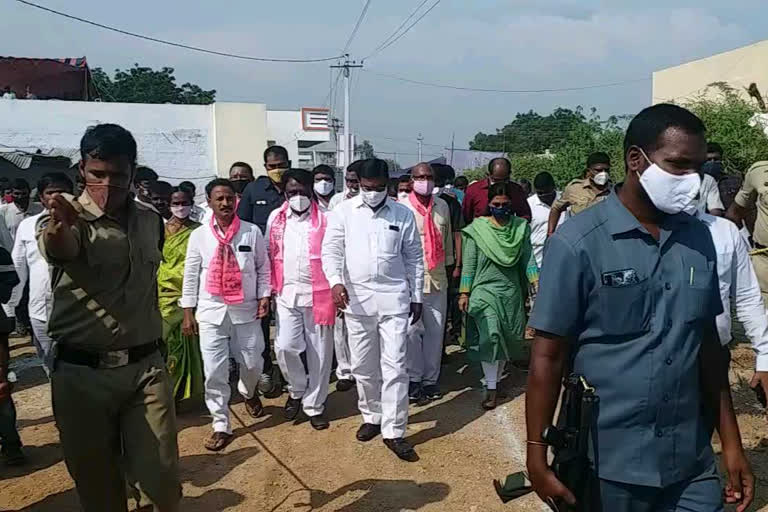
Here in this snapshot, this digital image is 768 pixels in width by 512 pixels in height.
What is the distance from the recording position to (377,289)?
5.20 m

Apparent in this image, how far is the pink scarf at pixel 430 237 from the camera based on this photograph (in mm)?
6471

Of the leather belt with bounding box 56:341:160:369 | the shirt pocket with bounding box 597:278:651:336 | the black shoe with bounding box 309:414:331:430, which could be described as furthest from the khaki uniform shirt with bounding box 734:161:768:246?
the leather belt with bounding box 56:341:160:369

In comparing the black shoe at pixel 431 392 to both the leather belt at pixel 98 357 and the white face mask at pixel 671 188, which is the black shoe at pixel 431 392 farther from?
the white face mask at pixel 671 188

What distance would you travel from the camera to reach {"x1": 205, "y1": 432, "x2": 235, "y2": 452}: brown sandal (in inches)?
208

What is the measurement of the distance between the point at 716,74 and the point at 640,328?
80.2 feet

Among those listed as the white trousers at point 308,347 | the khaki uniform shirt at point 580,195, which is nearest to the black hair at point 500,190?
the khaki uniform shirt at point 580,195

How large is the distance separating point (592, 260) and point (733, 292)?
1359 millimetres

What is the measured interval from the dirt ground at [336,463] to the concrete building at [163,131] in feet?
54.8

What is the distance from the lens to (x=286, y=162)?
7082 millimetres

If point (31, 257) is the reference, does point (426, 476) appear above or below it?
below

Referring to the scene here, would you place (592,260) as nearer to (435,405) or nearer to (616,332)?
(616,332)

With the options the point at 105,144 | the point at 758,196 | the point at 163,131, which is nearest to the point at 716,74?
the point at 163,131

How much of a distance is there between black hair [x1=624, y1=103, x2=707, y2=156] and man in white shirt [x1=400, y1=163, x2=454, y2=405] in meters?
4.01

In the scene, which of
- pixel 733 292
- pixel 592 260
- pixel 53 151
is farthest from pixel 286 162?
pixel 53 151
